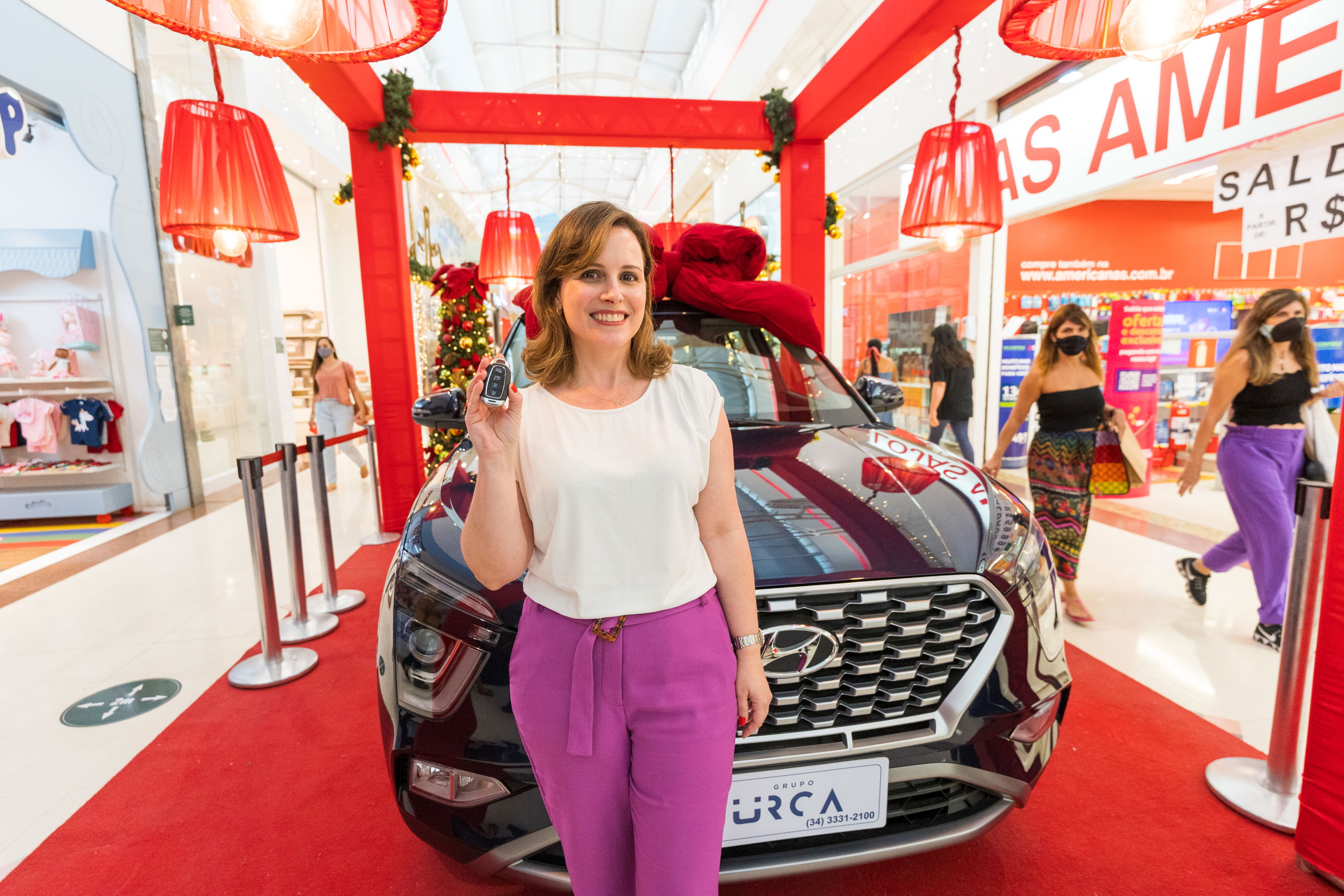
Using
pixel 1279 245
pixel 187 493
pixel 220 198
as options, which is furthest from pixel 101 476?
pixel 1279 245

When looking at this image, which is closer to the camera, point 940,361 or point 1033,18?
Result: point 1033,18

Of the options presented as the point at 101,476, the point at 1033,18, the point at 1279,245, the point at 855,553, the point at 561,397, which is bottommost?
the point at 101,476

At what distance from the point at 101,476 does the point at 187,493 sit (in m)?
0.62

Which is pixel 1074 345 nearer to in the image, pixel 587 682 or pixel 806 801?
pixel 806 801

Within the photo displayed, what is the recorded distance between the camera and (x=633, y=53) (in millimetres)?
12250

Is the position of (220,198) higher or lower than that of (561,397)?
higher

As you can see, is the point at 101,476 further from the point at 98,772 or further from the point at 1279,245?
the point at 1279,245

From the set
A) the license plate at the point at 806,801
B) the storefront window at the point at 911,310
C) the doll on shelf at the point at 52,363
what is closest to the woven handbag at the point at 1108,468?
the license plate at the point at 806,801

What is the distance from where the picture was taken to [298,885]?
1730 millimetres

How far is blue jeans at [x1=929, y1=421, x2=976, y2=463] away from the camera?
6.29 meters

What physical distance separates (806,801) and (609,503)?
2.47ft

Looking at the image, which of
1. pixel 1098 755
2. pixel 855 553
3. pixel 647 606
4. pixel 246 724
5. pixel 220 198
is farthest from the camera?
pixel 220 198

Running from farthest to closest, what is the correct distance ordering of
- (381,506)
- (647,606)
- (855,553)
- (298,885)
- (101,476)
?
(101,476) → (381,506) → (298,885) → (855,553) → (647,606)

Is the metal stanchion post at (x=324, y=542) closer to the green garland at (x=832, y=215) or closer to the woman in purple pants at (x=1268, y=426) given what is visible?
the green garland at (x=832, y=215)
